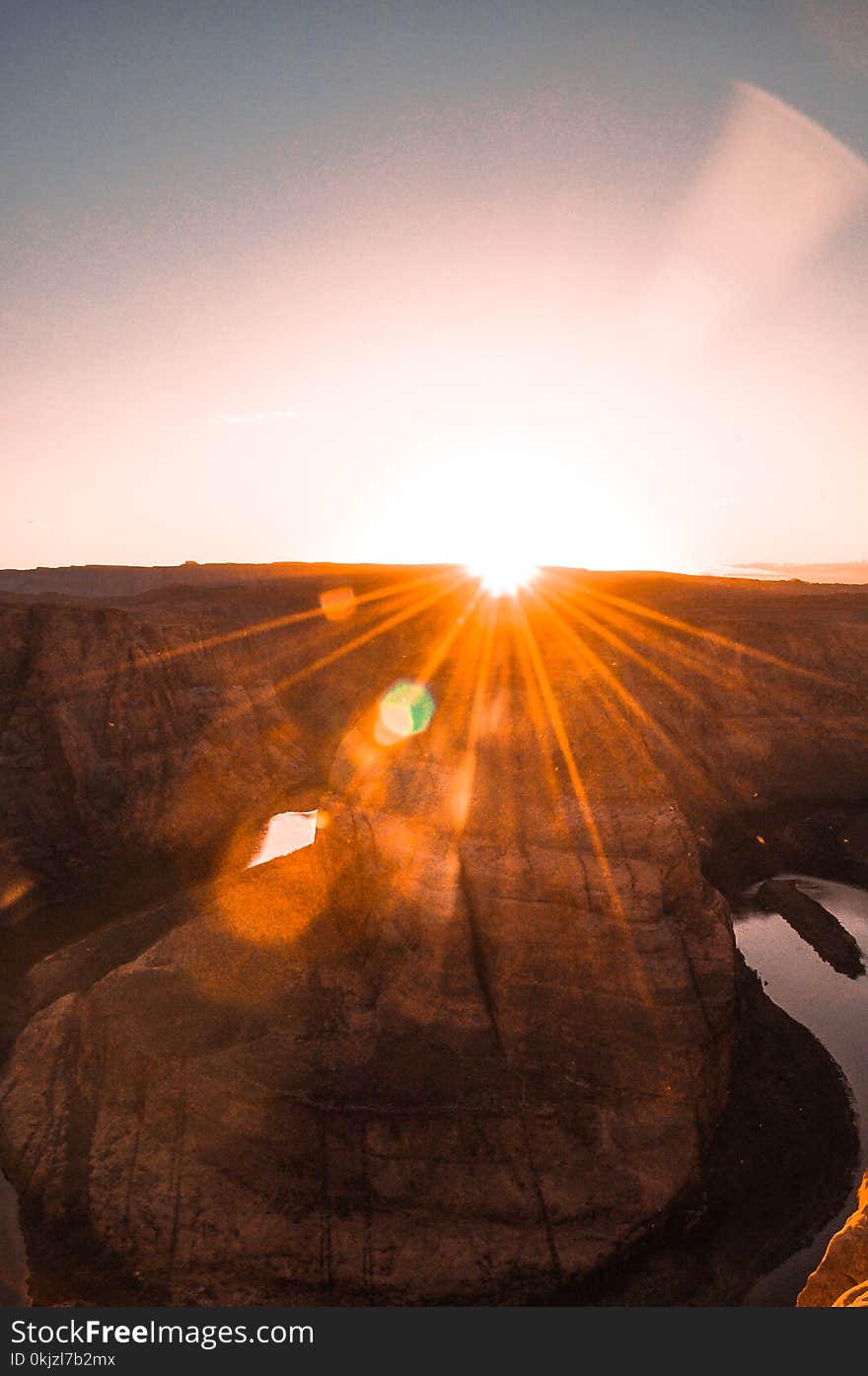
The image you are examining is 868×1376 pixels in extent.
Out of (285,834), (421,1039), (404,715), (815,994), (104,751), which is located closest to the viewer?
(421,1039)

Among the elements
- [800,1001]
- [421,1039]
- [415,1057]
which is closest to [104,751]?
[421,1039]

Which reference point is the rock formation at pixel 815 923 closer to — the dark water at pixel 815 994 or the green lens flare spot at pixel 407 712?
the dark water at pixel 815 994

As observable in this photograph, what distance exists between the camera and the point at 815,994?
54.6ft

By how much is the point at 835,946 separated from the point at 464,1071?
12934mm

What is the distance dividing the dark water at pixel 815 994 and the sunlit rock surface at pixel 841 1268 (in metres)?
1.95

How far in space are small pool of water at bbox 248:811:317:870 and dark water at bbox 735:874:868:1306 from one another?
13524mm

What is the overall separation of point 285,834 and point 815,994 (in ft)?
57.3

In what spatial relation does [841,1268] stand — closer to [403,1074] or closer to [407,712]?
[403,1074]

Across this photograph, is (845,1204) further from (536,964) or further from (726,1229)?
(536,964)

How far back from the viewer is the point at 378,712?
620 inches

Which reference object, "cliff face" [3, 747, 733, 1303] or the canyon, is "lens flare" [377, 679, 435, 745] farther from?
"cliff face" [3, 747, 733, 1303]

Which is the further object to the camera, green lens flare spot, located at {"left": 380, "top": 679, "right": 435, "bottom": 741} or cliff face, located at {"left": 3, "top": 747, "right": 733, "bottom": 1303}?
green lens flare spot, located at {"left": 380, "top": 679, "right": 435, "bottom": 741}

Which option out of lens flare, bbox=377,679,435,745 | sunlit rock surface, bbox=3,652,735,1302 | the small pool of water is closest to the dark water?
sunlit rock surface, bbox=3,652,735,1302

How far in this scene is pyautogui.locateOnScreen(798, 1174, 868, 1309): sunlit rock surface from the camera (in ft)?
24.6
